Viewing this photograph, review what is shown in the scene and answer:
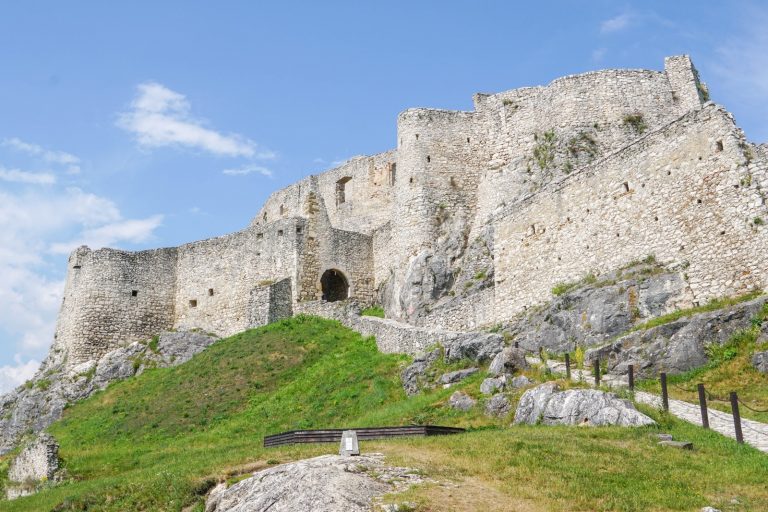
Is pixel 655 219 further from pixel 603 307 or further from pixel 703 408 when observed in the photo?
pixel 703 408

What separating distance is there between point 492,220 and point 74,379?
2136cm

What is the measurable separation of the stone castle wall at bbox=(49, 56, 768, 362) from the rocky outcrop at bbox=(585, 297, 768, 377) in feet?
4.44

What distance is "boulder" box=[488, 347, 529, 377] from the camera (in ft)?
69.7

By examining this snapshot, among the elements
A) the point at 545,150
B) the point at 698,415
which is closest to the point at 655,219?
the point at 698,415

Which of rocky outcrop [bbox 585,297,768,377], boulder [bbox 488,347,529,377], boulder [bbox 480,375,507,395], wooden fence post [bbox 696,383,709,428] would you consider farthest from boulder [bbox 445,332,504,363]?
wooden fence post [bbox 696,383,709,428]

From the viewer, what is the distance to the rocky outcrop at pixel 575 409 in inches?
637

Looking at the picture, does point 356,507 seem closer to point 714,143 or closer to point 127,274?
point 714,143

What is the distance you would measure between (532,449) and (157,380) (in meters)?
25.3

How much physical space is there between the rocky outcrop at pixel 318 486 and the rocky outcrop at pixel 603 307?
10525 mm

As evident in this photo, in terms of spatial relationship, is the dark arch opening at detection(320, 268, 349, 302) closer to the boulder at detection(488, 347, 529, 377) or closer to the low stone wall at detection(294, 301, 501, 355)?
the low stone wall at detection(294, 301, 501, 355)

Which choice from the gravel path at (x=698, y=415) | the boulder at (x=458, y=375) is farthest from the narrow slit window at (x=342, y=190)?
the gravel path at (x=698, y=415)

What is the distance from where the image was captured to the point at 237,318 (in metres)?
42.1

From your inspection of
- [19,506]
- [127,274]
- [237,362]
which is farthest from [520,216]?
[127,274]

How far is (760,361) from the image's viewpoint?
59.6ft
